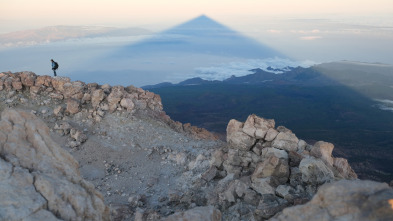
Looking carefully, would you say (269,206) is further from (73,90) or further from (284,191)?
(73,90)

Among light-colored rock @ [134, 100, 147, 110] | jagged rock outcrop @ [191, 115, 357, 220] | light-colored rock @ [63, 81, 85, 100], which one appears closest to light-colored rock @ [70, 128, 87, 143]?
light-colored rock @ [63, 81, 85, 100]

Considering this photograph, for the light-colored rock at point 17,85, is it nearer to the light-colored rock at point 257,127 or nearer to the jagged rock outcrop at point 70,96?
the jagged rock outcrop at point 70,96

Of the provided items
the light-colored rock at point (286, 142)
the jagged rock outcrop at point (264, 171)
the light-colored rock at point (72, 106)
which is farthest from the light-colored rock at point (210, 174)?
the light-colored rock at point (72, 106)

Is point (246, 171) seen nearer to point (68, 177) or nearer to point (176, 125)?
point (68, 177)

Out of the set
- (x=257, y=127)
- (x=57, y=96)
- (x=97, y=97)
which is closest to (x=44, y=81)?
(x=57, y=96)

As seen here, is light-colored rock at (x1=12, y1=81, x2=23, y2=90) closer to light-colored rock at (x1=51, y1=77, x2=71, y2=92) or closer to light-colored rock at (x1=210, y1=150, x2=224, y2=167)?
light-colored rock at (x1=51, y1=77, x2=71, y2=92)

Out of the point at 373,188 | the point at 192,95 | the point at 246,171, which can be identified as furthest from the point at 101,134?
the point at 192,95

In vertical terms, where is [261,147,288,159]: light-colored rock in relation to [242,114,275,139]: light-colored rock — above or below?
below
